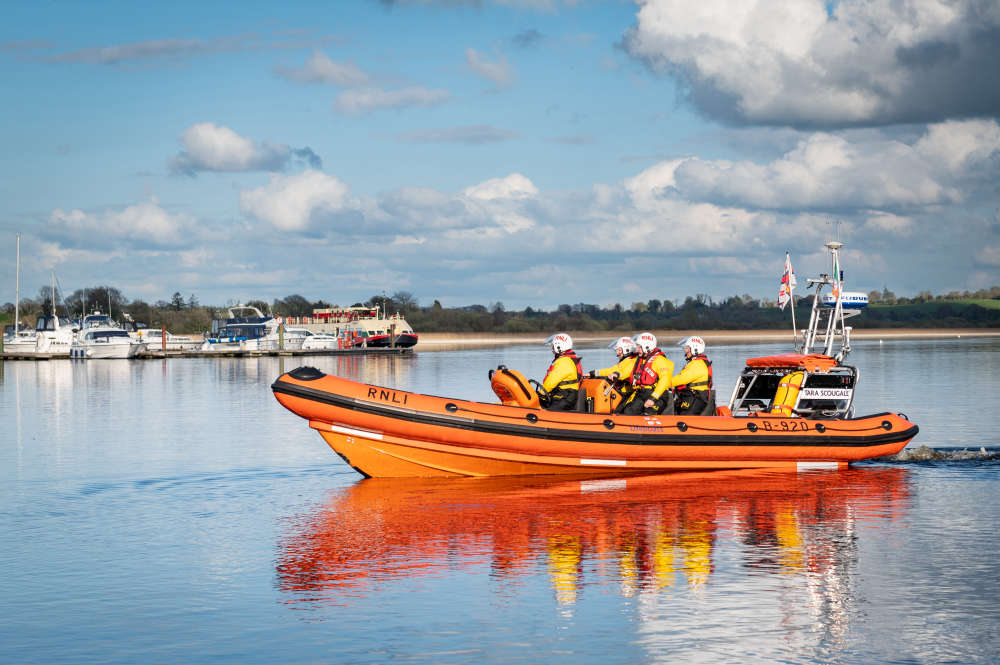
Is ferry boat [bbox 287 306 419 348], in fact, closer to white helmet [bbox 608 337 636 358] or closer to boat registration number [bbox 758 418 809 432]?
white helmet [bbox 608 337 636 358]

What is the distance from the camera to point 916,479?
591 inches

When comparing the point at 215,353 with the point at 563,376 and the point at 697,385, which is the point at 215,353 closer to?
the point at 563,376

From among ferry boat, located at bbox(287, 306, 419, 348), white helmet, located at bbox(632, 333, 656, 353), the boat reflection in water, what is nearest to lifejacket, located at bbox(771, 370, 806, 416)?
the boat reflection in water

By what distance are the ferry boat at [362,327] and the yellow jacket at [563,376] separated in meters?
57.5

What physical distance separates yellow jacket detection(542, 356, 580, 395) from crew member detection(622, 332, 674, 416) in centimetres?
89

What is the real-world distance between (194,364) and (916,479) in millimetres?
47170

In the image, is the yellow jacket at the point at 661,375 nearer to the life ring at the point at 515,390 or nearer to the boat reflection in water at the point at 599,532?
the boat reflection in water at the point at 599,532

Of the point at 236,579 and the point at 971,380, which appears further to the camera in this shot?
the point at 971,380

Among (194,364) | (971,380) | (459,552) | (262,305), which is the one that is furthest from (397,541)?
(262,305)

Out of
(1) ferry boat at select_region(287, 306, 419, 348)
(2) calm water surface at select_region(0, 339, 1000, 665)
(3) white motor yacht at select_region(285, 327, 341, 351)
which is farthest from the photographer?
(1) ferry boat at select_region(287, 306, 419, 348)

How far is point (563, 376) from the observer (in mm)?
15039

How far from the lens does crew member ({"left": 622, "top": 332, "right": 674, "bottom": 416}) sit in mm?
15234

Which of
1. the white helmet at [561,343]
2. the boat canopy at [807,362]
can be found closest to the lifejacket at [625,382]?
the white helmet at [561,343]

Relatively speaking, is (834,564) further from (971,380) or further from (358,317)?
(358,317)
